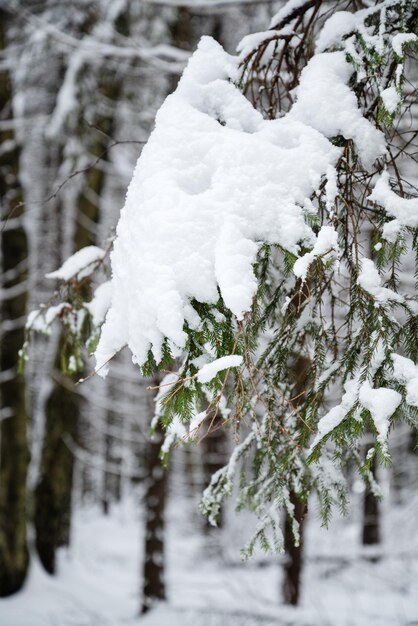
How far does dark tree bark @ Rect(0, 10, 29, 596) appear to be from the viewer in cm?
658

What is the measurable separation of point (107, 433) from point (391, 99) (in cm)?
748

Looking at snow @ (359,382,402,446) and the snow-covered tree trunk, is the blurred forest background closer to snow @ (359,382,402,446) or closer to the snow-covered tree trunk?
the snow-covered tree trunk

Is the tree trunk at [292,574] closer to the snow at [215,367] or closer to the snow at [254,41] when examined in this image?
the snow at [215,367]

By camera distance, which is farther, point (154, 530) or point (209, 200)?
point (154, 530)

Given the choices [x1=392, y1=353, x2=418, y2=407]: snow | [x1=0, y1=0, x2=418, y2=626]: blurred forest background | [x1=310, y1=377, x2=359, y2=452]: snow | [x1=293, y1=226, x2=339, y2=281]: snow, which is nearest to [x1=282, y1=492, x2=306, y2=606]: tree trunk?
[x1=0, y1=0, x2=418, y2=626]: blurred forest background

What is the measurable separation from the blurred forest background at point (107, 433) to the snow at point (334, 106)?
2595 millimetres

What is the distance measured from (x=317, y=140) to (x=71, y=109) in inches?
228

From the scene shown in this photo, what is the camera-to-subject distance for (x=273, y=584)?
8656 mm

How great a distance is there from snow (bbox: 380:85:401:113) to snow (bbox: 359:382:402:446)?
1061 mm

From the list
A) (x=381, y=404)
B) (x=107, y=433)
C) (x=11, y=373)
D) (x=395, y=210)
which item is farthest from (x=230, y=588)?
(x=395, y=210)

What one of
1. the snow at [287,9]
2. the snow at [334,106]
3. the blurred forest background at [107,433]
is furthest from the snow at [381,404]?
the blurred forest background at [107,433]

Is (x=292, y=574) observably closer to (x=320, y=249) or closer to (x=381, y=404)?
(x=381, y=404)

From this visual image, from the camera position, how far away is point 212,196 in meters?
1.83

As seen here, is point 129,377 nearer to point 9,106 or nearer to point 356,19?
point 9,106
